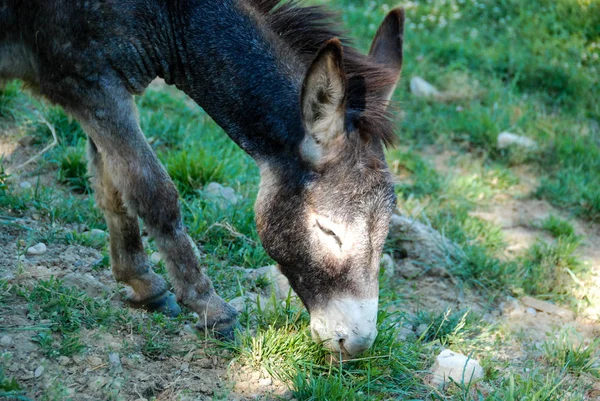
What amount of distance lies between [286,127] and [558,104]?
5174 millimetres

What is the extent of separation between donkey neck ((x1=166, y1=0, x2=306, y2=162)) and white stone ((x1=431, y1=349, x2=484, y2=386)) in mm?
1391

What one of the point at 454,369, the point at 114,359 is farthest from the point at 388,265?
the point at 114,359

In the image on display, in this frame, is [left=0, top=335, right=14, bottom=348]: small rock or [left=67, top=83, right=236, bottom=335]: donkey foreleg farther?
[left=67, top=83, right=236, bottom=335]: donkey foreleg

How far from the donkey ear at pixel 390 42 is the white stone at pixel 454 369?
5.23 ft

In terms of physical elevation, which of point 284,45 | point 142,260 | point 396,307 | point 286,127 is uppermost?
point 284,45

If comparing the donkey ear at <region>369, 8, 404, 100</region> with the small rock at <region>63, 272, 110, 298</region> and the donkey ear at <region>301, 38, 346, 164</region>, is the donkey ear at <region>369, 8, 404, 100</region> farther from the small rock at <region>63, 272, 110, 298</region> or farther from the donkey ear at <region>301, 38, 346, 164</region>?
the small rock at <region>63, 272, 110, 298</region>

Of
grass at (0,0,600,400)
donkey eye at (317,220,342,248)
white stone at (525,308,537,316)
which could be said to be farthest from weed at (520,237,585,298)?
donkey eye at (317,220,342,248)

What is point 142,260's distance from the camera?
153 inches

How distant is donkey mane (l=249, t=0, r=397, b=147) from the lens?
3.39 metres

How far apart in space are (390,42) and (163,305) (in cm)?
192

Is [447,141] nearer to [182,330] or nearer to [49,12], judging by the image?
[182,330]

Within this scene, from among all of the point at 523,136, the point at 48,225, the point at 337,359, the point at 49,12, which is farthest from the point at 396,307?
the point at 523,136

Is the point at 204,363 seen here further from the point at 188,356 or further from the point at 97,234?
the point at 97,234

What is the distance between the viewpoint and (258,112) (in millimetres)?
3506
